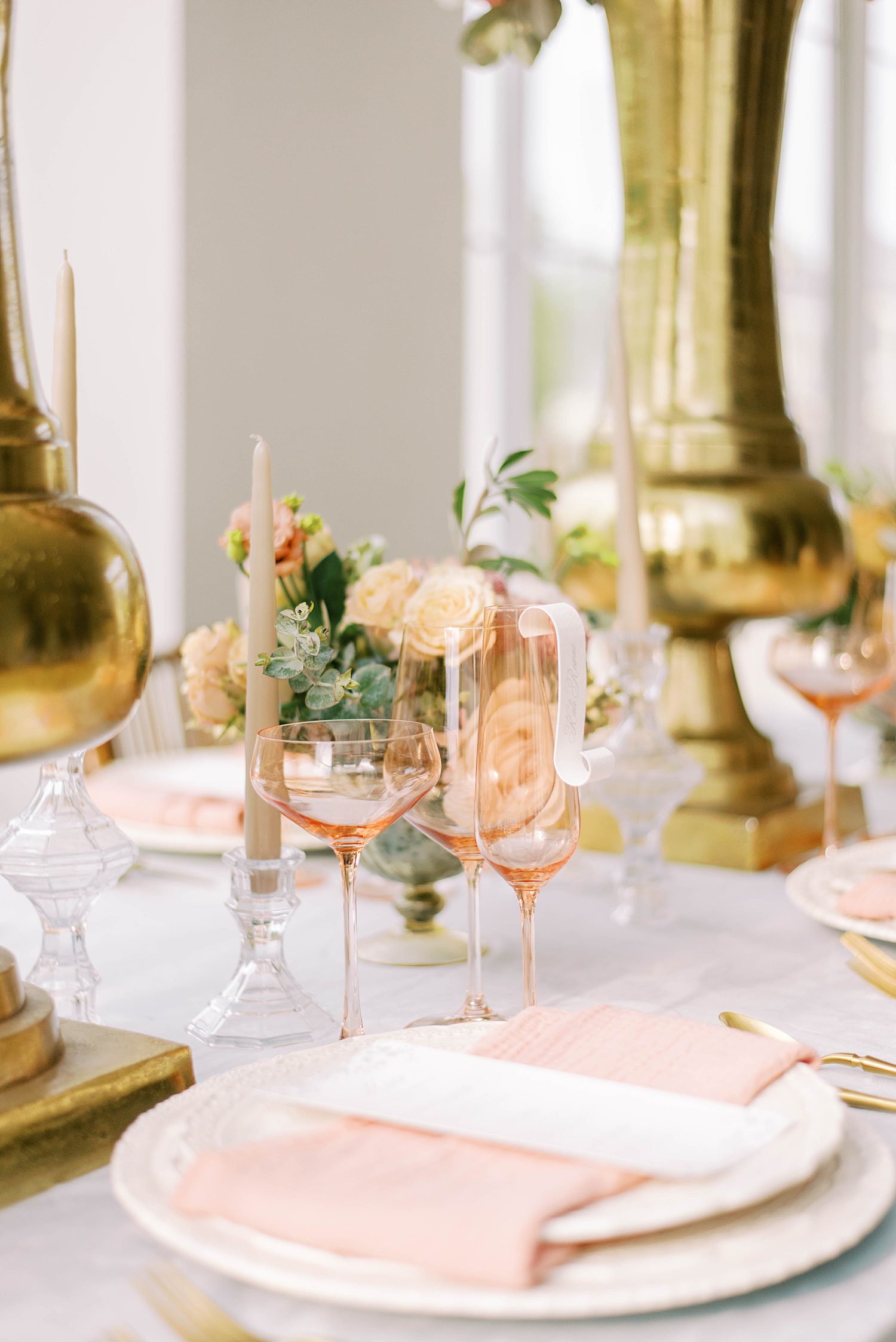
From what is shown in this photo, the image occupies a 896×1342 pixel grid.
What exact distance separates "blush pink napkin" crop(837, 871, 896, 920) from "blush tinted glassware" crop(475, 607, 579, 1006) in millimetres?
310

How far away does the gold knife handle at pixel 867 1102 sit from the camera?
60cm

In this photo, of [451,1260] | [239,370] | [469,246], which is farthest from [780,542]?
[469,246]

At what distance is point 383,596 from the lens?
0.88 metres

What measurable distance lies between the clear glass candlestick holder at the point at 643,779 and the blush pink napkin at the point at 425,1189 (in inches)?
18.2

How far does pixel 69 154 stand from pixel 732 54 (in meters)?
1.48

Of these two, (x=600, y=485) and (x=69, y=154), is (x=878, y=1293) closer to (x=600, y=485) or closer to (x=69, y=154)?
(x=600, y=485)

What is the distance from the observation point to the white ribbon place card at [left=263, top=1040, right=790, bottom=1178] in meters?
0.46

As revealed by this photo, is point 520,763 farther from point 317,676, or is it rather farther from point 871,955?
point 871,955

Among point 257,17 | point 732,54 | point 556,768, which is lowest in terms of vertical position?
point 556,768

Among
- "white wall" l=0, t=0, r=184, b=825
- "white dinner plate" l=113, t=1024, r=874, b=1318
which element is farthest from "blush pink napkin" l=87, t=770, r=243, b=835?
"white wall" l=0, t=0, r=184, b=825

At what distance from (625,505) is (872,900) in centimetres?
36

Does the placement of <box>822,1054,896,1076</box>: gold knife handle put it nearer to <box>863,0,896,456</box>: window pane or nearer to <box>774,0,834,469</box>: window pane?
<box>774,0,834,469</box>: window pane

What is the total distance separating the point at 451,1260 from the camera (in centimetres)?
41

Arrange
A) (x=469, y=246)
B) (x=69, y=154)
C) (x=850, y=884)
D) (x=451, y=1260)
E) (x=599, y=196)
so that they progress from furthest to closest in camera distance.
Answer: (x=599, y=196)
(x=469, y=246)
(x=69, y=154)
(x=850, y=884)
(x=451, y=1260)
